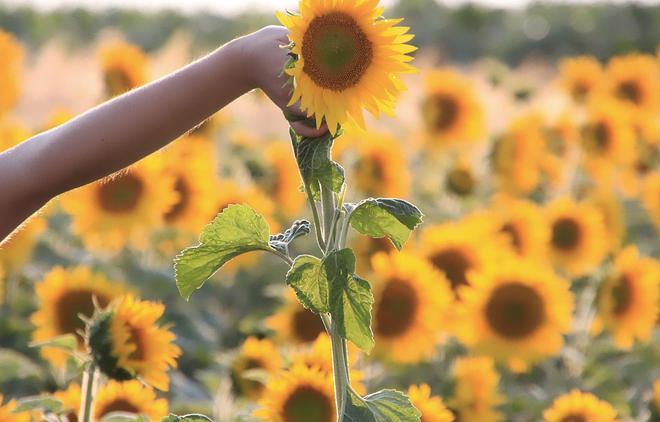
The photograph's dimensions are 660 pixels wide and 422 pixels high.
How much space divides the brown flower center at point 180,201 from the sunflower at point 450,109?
1.57 m

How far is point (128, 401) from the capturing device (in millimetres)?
2059

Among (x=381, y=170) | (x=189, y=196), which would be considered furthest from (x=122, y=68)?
(x=381, y=170)

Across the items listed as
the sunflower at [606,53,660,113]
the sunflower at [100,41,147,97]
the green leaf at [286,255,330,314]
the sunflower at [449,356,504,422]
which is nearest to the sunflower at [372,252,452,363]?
the sunflower at [449,356,504,422]

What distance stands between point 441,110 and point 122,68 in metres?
1.41

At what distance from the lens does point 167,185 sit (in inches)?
145

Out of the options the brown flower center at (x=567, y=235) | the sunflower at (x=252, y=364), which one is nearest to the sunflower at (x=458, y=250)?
the brown flower center at (x=567, y=235)

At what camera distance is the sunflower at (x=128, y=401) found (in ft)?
6.70

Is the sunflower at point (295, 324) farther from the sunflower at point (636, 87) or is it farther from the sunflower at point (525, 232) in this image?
the sunflower at point (636, 87)

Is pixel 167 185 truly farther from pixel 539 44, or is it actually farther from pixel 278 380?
pixel 539 44

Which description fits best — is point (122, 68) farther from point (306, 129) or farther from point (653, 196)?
point (306, 129)

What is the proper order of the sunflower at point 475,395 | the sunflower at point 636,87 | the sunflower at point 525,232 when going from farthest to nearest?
the sunflower at point 636,87 < the sunflower at point 525,232 < the sunflower at point 475,395

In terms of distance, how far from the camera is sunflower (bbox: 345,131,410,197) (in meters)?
4.68

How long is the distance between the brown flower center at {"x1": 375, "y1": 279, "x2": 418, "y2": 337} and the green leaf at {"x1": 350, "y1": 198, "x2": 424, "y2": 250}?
1546 millimetres

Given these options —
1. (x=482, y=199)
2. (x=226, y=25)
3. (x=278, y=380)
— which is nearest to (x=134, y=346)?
(x=278, y=380)
